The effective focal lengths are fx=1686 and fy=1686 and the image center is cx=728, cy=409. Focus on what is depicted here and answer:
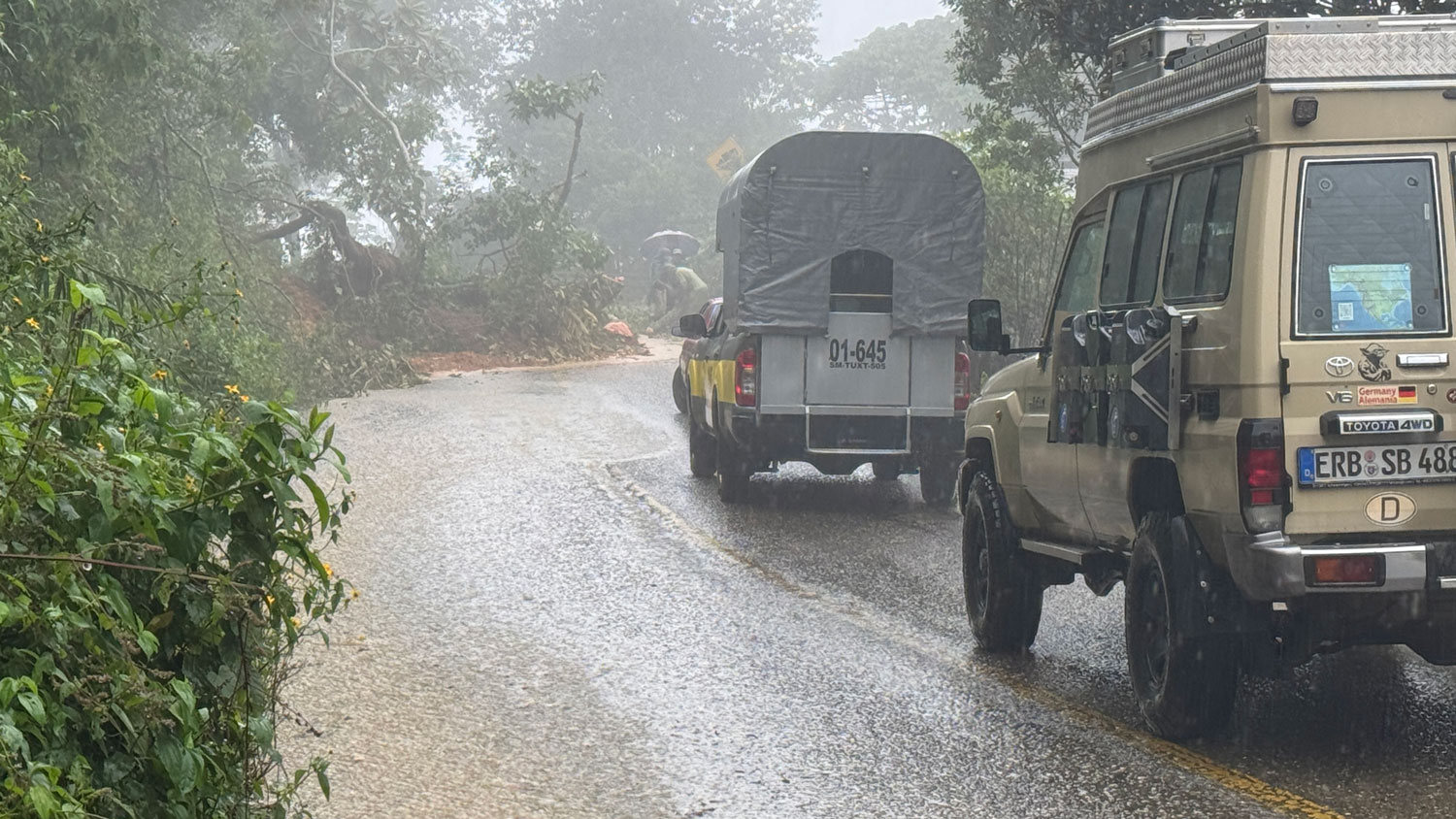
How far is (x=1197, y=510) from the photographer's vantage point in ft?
21.0

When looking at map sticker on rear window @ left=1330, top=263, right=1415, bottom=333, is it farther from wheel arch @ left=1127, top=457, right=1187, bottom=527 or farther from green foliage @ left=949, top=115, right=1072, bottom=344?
green foliage @ left=949, top=115, right=1072, bottom=344

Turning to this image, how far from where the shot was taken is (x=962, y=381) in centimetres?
1448

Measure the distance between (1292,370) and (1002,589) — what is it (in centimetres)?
283

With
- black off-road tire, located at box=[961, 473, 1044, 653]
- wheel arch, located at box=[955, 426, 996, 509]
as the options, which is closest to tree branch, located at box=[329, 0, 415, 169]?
wheel arch, located at box=[955, 426, 996, 509]

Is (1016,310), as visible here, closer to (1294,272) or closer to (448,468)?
(448,468)

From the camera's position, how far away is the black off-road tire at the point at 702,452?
16297 mm

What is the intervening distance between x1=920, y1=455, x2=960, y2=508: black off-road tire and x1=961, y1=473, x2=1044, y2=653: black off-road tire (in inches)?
218

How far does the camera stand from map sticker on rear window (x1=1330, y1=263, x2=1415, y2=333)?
608 cm

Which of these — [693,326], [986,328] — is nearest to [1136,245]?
[986,328]

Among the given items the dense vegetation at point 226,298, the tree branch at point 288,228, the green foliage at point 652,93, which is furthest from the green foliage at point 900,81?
the tree branch at point 288,228

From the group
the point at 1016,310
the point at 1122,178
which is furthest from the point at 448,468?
the point at 1122,178

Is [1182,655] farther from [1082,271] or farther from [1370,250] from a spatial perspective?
[1082,271]

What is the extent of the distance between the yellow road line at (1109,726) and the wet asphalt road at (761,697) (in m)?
0.02

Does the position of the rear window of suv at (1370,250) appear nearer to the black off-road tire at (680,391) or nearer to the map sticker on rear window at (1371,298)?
the map sticker on rear window at (1371,298)
